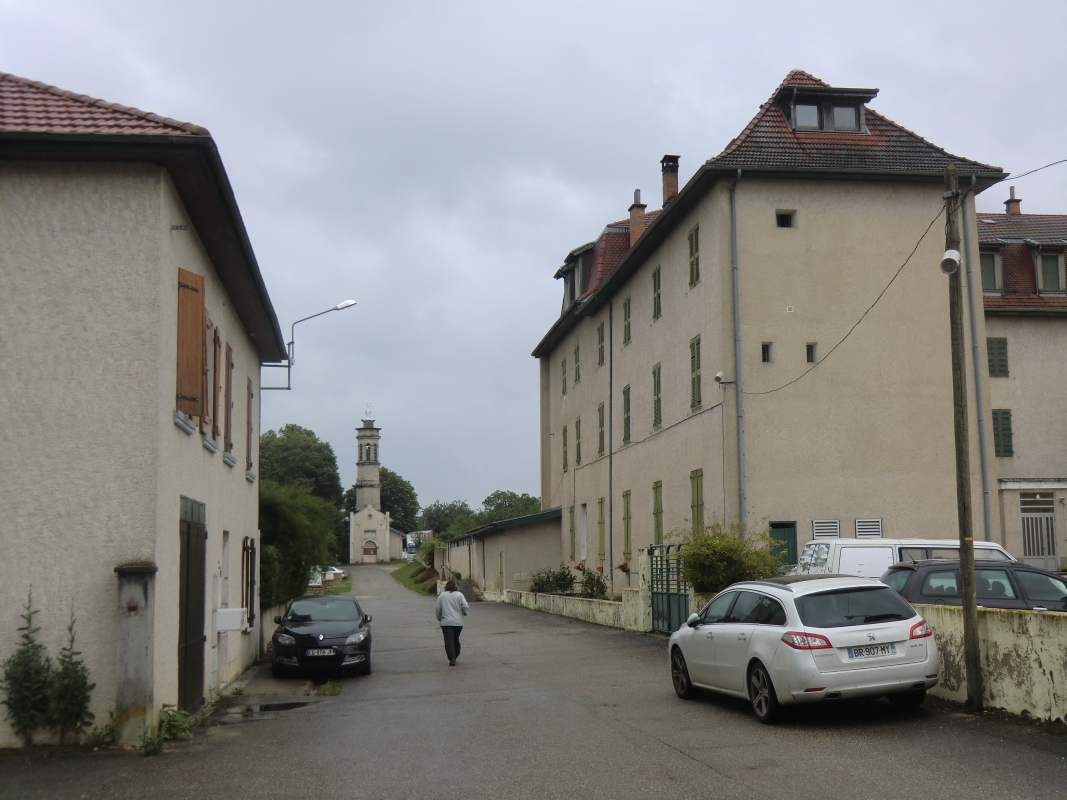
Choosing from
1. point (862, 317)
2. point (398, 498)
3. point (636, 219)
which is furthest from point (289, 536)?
point (398, 498)

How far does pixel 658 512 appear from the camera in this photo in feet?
101

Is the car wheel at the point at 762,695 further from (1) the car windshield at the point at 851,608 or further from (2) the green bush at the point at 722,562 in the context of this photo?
(2) the green bush at the point at 722,562

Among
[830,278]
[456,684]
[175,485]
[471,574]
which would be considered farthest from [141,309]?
[471,574]

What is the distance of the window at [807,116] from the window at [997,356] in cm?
1230

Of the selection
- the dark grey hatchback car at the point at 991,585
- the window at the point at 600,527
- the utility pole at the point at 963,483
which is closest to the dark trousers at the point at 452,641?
the dark grey hatchback car at the point at 991,585

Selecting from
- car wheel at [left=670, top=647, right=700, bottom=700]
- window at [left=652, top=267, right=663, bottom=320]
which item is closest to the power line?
window at [left=652, top=267, right=663, bottom=320]

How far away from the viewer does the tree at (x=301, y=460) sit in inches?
4668

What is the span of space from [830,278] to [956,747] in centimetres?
1702

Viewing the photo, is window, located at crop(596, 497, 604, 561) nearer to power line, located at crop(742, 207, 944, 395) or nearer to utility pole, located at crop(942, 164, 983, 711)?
power line, located at crop(742, 207, 944, 395)

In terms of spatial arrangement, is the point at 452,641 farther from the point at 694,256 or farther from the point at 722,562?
the point at 694,256

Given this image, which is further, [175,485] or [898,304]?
[898,304]

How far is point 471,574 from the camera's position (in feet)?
211

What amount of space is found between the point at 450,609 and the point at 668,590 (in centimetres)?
611

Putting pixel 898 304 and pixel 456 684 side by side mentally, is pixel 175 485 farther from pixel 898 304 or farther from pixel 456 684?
pixel 898 304
